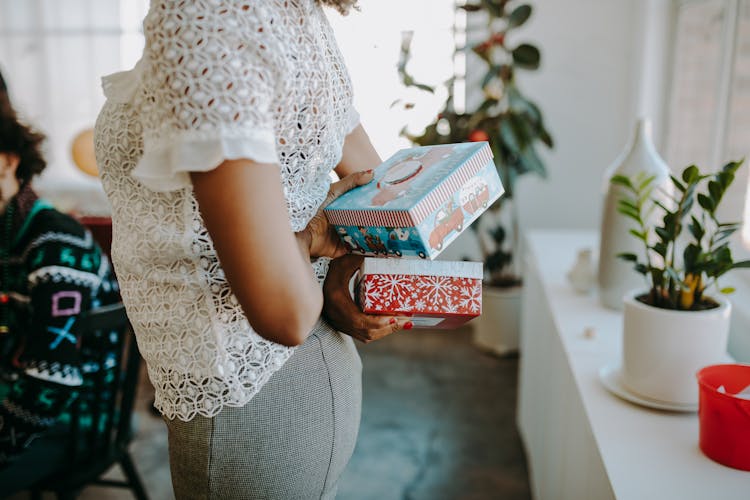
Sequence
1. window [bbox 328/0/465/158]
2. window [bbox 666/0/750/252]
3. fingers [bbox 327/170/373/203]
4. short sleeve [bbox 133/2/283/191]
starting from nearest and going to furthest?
short sleeve [bbox 133/2/283/191], fingers [bbox 327/170/373/203], window [bbox 666/0/750/252], window [bbox 328/0/465/158]

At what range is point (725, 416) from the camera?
86 centimetres

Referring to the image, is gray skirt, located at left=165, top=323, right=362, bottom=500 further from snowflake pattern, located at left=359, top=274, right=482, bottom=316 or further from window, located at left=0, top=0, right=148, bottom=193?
window, located at left=0, top=0, right=148, bottom=193

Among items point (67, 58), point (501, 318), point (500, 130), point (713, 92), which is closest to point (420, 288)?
point (713, 92)

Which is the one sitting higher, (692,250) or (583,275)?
(692,250)

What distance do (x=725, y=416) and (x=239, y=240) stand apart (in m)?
0.69

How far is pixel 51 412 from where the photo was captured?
1353 millimetres

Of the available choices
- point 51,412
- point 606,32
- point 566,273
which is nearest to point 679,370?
point 566,273

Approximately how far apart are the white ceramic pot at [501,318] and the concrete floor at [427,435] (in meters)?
0.07

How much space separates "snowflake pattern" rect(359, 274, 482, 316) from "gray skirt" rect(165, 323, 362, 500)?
81mm

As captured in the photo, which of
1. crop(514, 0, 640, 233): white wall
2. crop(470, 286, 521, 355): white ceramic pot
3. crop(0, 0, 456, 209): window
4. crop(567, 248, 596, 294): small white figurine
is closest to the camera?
crop(567, 248, 596, 294): small white figurine

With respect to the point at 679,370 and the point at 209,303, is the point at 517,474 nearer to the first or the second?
the point at 679,370

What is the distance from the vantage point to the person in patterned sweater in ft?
4.34

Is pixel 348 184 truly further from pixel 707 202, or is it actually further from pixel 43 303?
pixel 43 303

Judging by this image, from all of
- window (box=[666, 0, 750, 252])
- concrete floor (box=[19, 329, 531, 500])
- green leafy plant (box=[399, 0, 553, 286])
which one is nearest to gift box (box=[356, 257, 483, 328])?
window (box=[666, 0, 750, 252])
